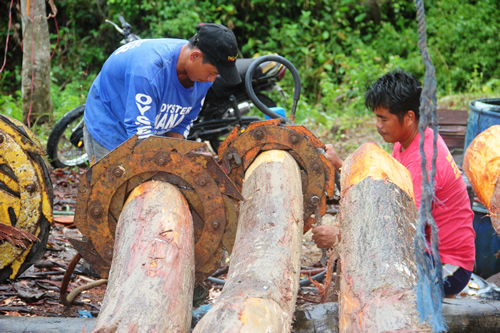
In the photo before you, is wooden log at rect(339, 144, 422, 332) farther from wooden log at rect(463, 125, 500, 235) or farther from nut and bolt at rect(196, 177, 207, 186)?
nut and bolt at rect(196, 177, 207, 186)

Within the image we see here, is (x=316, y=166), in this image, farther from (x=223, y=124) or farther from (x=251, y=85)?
(x=223, y=124)

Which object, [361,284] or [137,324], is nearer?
[137,324]

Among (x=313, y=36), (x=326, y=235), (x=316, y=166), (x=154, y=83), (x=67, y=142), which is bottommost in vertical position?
(x=67, y=142)

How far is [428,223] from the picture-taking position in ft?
5.89

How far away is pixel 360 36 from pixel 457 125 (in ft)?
17.5

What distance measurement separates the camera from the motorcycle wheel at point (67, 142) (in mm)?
5996

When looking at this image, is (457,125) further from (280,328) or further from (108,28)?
(108,28)

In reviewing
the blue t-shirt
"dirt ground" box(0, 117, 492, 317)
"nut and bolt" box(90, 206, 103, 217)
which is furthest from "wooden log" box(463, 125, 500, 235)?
"nut and bolt" box(90, 206, 103, 217)

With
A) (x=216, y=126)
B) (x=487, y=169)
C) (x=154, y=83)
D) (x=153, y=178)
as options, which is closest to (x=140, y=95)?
(x=154, y=83)

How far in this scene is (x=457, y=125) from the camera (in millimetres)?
6785

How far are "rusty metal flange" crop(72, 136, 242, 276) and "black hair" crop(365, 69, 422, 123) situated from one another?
1126mm

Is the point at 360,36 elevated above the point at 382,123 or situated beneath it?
elevated above

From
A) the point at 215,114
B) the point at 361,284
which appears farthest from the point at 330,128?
the point at 361,284

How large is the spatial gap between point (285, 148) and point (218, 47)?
2.48ft
